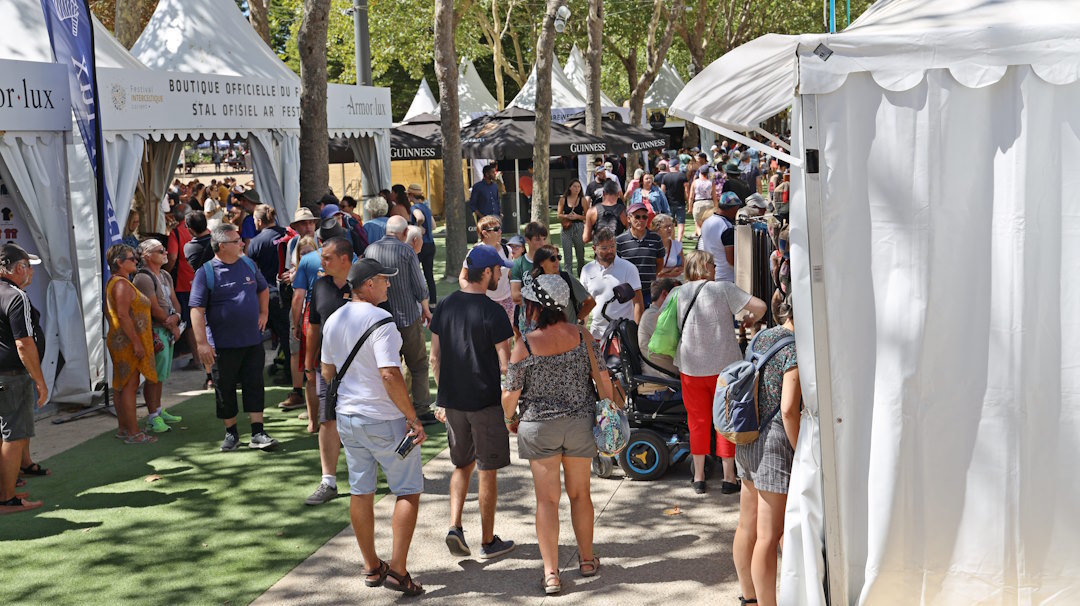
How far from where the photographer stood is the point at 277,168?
46.6ft

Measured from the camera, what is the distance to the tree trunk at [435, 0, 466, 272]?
17.1 m

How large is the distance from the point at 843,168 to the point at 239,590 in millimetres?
3924

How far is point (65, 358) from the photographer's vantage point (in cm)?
1036

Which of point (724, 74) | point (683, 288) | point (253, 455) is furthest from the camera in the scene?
point (253, 455)

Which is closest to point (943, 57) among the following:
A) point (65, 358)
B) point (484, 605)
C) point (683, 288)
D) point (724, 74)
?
point (724, 74)

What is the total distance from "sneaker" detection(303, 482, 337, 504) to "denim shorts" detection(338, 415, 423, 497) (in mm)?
1735

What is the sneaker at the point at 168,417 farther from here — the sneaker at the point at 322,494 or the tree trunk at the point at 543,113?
the tree trunk at the point at 543,113

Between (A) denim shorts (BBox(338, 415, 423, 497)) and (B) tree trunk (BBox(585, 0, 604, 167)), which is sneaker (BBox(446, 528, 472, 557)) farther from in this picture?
(B) tree trunk (BBox(585, 0, 604, 167))

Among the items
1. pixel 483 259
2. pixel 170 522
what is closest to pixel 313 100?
pixel 170 522

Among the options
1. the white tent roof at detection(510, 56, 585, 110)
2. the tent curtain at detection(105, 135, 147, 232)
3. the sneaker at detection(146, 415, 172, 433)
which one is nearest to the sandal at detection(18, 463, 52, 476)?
the sneaker at detection(146, 415, 172, 433)

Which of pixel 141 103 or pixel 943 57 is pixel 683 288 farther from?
pixel 141 103

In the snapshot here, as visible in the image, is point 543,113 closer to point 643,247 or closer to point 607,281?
point 643,247

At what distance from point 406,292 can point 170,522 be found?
2.57 m

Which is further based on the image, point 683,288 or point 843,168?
point 683,288
